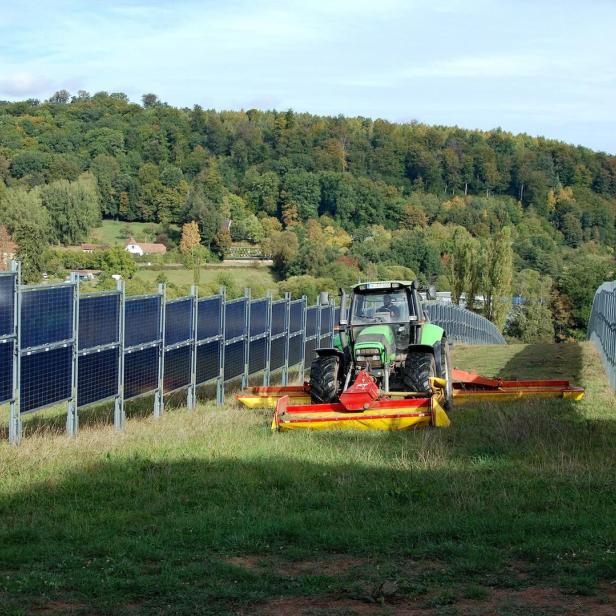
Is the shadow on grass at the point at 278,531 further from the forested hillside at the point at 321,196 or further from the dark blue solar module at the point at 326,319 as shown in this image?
the forested hillside at the point at 321,196

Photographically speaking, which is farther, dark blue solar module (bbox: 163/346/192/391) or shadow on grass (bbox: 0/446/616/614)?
dark blue solar module (bbox: 163/346/192/391)

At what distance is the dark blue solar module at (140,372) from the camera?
51.8 ft

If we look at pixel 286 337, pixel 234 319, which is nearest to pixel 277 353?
pixel 286 337

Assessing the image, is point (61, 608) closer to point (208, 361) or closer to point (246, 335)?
point (208, 361)

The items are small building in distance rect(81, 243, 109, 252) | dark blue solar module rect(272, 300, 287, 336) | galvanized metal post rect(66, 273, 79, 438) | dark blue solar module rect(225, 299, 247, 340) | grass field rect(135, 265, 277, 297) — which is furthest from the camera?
small building in distance rect(81, 243, 109, 252)

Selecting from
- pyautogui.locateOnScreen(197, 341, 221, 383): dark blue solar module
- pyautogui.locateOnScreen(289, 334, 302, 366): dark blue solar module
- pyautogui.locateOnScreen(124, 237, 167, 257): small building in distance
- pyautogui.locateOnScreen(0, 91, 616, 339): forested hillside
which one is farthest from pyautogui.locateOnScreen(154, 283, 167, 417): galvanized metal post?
pyautogui.locateOnScreen(124, 237, 167, 257): small building in distance

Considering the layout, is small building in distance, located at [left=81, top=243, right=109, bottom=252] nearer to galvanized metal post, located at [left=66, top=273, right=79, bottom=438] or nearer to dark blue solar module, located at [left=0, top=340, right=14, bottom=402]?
galvanized metal post, located at [left=66, top=273, right=79, bottom=438]

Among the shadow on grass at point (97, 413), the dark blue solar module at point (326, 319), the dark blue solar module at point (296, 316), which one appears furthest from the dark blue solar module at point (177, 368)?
the dark blue solar module at point (326, 319)

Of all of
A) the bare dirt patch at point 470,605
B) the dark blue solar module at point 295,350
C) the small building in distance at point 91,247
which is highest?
the bare dirt patch at point 470,605

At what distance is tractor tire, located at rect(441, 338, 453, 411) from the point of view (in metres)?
15.9

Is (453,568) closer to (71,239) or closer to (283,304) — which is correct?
(283,304)

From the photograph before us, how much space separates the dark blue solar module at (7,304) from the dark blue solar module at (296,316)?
14.1 m

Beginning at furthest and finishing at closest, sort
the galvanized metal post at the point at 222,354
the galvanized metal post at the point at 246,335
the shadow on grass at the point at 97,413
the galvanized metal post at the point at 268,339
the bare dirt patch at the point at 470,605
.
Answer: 1. the galvanized metal post at the point at 268,339
2. the galvanized metal post at the point at 246,335
3. the galvanized metal post at the point at 222,354
4. the shadow on grass at the point at 97,413
5. the bare dirt patch at the point at 470,605

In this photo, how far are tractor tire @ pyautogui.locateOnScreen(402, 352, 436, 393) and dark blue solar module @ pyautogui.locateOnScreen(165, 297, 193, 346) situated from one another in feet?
13.2
